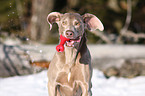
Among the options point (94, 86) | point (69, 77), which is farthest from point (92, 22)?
point (94, 86)

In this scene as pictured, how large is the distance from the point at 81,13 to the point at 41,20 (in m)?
1.78

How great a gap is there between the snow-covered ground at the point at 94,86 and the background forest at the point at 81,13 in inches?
99.5

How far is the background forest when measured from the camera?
24.8ft

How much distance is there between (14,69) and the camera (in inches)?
197

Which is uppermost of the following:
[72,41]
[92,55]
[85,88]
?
[72,41]

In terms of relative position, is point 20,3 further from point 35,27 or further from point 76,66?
point 76,66

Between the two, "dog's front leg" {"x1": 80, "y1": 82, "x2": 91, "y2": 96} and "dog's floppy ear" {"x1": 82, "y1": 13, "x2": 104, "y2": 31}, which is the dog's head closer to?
"dog's floppy ear" {"x1": 82, "y1": 13, "x2": 104, "y2": 31}

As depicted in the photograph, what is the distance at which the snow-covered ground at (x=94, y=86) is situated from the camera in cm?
387

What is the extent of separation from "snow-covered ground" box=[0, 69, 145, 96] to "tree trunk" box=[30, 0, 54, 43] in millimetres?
3166

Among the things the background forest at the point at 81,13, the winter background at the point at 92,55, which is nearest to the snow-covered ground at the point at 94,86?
the winter background at the point at 92,55

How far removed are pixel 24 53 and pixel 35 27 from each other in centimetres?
286

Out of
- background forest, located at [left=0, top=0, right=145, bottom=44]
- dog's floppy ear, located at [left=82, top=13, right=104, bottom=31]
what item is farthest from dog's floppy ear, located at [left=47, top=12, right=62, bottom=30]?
background forest, located at [left=0, top=0, right=145, bottom=44]

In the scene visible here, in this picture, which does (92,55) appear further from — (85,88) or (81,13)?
(81,13)

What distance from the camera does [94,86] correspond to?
4.25 metres
